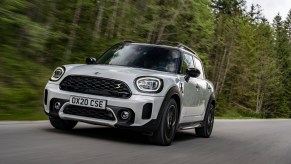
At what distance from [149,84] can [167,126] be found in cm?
79

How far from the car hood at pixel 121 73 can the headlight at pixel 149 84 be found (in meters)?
0.07

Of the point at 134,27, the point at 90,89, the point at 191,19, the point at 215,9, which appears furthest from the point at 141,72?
the point at 215,9

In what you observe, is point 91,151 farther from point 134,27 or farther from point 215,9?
point 215,9

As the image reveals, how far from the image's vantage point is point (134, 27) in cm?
2250

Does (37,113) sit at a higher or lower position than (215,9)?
lower

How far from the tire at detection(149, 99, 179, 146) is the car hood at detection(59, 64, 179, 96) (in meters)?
0.37

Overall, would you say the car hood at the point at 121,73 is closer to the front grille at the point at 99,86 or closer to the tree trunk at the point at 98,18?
the front grille at the point at 99,86

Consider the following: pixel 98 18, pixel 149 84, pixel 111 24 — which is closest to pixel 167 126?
pixel 149 84

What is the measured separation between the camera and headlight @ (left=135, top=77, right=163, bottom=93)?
22.9ft

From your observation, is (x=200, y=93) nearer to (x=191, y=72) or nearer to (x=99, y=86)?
(x=191, y=72)

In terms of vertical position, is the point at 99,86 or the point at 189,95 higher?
the point at 99,86

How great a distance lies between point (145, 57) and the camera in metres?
8.22

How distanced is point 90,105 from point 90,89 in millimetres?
237

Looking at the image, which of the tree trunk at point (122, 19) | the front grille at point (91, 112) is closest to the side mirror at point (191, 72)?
the front grille at point (91, 112)
